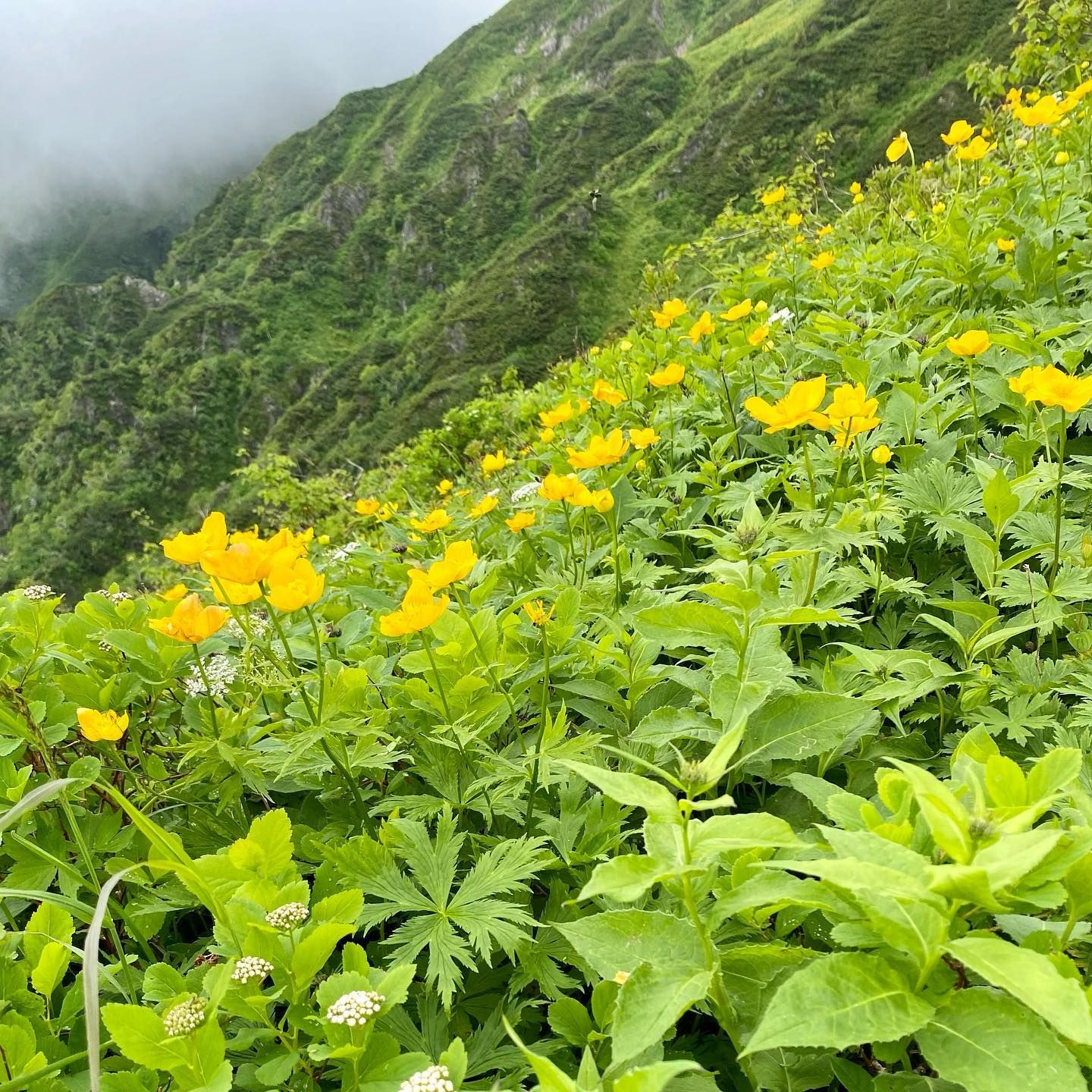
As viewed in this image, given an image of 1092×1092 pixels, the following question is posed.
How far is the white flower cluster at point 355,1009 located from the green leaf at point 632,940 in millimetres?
231

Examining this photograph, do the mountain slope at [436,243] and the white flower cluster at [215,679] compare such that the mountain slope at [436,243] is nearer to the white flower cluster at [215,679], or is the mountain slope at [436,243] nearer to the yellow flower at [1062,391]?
the white flower cluster at [215,679]

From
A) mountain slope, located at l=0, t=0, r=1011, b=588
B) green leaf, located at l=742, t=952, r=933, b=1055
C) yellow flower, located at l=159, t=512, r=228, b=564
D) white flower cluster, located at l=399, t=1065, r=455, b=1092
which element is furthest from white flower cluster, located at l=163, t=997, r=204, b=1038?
mountain slope, located at l=0, t=0, r=1011, b=588

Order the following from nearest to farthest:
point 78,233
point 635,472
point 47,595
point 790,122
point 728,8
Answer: point 47,595 → point 635,472 → point 790,122 → point 728,8 → point 78,233

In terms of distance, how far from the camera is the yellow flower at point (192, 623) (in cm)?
141

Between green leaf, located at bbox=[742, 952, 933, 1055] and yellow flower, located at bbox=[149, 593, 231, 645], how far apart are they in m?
1.22

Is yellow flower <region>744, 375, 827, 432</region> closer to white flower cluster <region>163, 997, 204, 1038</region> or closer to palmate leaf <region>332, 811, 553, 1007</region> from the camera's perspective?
palmate leaf <region>332, 811, 553, 1007</region>

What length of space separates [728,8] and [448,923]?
136 m

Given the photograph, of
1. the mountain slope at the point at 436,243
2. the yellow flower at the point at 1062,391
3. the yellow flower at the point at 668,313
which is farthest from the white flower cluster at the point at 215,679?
the mountain slope at the point at 436,243

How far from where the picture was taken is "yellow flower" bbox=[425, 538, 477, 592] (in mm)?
1403

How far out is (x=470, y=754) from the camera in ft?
4.63

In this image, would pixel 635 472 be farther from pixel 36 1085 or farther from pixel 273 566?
pixel 36 1085

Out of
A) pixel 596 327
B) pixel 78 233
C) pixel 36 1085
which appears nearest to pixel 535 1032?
pixel 36 1085

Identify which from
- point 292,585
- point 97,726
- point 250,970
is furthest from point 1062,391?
point 97,726

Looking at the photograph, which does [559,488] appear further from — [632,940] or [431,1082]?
[431,1082]
